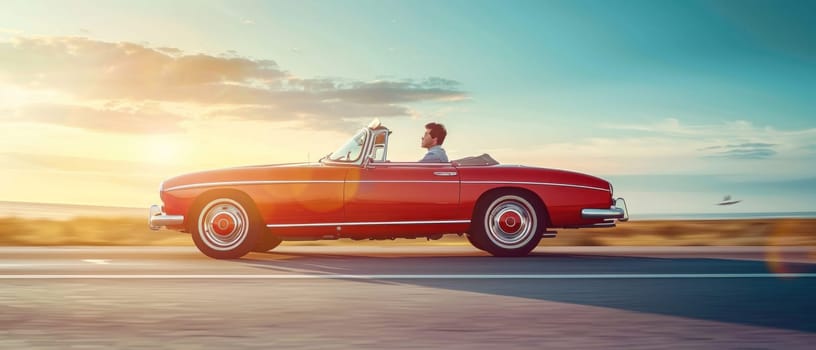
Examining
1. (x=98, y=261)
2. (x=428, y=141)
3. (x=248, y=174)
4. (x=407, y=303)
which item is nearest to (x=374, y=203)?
(x=428, y=141)

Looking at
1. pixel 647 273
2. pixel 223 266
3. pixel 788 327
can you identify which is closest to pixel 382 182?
pixel 223 266

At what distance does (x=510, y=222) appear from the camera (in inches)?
408

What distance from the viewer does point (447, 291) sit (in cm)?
687

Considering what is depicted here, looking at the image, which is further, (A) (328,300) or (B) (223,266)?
(B) (223,266)

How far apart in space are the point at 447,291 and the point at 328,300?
97 cm

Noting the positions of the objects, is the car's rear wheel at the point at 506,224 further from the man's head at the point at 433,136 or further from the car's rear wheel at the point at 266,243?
the car's rear wheel at the point at 266,243

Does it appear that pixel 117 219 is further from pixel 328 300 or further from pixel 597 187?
pixel 328 300

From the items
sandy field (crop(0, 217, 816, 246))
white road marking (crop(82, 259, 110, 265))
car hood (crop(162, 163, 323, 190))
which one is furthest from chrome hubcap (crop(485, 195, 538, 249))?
sandy field (crop(0, 217, 816, 246))

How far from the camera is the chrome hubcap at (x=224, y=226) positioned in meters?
10.2

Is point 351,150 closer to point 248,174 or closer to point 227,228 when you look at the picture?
point 248,174

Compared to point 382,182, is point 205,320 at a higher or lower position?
lower

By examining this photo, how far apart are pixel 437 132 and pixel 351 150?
1124 mm

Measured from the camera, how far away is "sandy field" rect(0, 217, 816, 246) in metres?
16.7

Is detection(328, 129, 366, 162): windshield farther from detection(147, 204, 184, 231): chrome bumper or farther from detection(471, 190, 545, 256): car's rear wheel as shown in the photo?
detection(147, 204, 184, 231): chrome bumper
